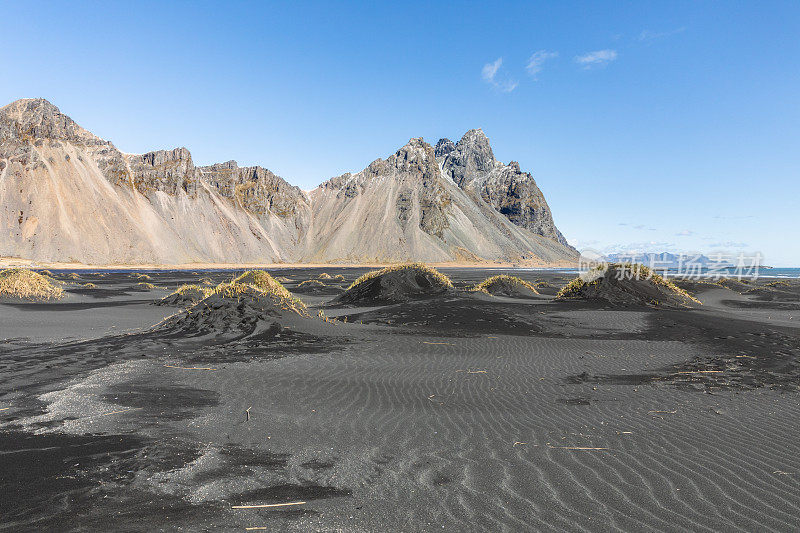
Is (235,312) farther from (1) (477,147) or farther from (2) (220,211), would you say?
(1) (477,147)

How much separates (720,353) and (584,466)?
9572 mm

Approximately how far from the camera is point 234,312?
45.0 feet

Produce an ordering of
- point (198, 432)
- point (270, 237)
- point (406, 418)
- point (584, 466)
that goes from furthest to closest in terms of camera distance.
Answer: point (270, 237), point (406, 418), point (198, 432), point (584, 466)

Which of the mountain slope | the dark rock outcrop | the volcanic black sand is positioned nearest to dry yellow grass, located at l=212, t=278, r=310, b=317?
the volcanic black sand

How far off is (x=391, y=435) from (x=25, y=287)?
26.5 metres

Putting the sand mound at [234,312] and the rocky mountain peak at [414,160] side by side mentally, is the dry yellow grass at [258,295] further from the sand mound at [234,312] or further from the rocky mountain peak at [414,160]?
the rocky mountain peak at [414,160]

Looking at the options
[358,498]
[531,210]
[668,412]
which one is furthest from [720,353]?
[531,210]

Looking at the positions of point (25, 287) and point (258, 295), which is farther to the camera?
point (25, 287)

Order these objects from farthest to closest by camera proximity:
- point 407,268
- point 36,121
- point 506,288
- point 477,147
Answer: point 477,147 → point 36,121 → point 506,288 → point 407,268

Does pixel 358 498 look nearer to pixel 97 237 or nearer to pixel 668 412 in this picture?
pixel 668 412

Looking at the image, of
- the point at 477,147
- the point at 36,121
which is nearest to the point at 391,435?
the point at 36,121

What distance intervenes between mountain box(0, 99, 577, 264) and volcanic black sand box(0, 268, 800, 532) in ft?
269

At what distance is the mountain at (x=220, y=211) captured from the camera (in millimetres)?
74688

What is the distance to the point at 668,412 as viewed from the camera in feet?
20.4
